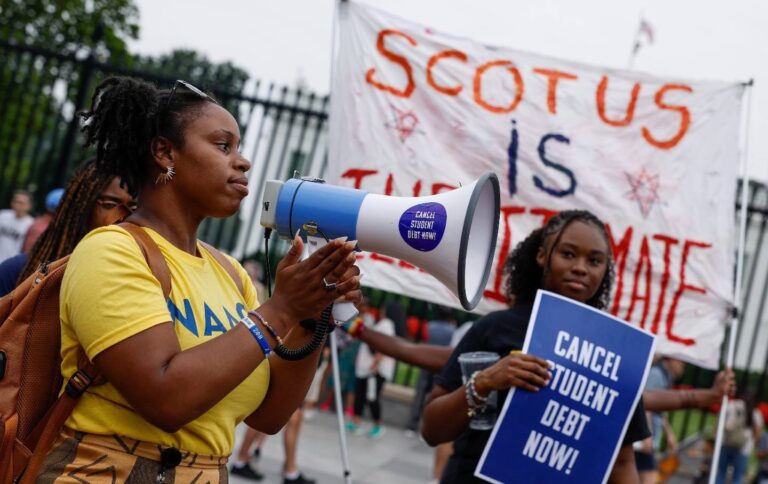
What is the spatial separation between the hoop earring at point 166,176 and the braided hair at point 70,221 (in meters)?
0.85

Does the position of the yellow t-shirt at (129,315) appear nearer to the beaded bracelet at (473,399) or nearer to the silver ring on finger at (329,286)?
the silver ring on finger at (329,286)

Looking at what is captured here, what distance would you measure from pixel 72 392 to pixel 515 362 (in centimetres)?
122

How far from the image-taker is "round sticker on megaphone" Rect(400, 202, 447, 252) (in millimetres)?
1853

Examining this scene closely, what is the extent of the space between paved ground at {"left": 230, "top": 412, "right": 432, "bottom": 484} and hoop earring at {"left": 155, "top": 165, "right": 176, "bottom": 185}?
4.91 metres

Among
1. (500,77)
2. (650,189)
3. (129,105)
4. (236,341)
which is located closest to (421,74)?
(500,77)

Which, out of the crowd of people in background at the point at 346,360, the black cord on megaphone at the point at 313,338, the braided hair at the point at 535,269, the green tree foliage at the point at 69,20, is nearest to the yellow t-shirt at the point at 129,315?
the black cord on megaphone at the point at 313,338

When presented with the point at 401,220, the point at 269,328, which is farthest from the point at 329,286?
the point at 401,220

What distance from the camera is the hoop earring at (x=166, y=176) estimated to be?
6.25 feet

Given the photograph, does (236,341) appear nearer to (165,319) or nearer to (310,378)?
(165,319)

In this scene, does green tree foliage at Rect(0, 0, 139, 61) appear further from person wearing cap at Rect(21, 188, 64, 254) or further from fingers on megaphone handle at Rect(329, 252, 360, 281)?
fingers on megaphone handle at Rect(329, 252, 360, 281)

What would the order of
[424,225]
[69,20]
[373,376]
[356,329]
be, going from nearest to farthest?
[424,225] → [356,329] → [373,376] → [69,20]

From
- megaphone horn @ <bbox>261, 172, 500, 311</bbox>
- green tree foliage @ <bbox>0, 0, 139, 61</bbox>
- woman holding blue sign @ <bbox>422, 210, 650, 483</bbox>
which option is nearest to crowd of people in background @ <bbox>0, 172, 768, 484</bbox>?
megaphone horn @ <bbox>261, 172, 500, 311</bbox>

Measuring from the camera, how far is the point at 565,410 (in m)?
2.45

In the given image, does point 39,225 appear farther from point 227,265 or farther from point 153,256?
point 153,256
